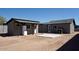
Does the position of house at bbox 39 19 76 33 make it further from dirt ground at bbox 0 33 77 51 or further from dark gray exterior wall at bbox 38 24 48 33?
dirt ground at bbox 0 33 77 51

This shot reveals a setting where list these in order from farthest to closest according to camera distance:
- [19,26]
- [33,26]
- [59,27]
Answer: [59,27] < [33,26] < [19,26]

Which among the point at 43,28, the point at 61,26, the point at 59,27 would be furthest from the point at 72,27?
the point at 43,28

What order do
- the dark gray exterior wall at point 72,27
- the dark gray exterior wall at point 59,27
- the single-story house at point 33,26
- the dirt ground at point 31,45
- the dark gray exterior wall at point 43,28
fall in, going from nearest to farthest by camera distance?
1. the dirt ground at point 31,45
2. the single-story house at point 33,26
3. the dark gray exterior wall at point 59,27
4. the dark gray exterior wall at point 72,27
5. the dark gray exterior wall at point 43,28

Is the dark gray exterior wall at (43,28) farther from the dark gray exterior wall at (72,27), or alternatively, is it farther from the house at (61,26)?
the dark gray exterior wall at (72,27)

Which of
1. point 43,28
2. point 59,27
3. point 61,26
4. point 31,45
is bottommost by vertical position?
point 31,45

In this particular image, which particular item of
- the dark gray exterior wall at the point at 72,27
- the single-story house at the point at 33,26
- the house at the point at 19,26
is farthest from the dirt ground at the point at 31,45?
the dark gray exterior wall at the point at 72,27

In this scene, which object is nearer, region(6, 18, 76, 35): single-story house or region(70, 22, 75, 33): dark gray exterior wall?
region(6, 18, 76, 35): single-story house

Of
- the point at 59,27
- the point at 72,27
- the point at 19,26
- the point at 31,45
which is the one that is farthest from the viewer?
the point at 59,27

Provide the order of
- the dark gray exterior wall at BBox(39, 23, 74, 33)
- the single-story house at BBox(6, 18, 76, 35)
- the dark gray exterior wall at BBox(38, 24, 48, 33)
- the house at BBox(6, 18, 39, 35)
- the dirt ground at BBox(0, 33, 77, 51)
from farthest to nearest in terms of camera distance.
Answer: the dark gray exterior wall at BBox(38, 24, 48, 33) < the dark gray exterior wall at BBox(39, 23, 74, 33) < the single-story house at BBox(6, 18, 76, 35) < the house at BBox(6, 18, 39, 35) < the dirt ground at BBox(0, 33, 77, 51)

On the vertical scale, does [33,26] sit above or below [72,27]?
above

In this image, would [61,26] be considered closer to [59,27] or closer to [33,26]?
[59,27]

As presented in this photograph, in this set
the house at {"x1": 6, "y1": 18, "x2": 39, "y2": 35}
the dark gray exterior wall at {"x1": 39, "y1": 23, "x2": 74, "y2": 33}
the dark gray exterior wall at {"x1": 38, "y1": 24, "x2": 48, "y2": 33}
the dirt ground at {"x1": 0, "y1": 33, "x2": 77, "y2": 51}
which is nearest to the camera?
the dirt ground at {"x1": 0, "y1": 33, "x2": 77, "y2": 51}

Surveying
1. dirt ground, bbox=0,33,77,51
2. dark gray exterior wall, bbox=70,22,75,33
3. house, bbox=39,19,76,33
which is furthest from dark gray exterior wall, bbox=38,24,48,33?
dirt ground, bbox=0,33,77,51
